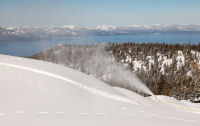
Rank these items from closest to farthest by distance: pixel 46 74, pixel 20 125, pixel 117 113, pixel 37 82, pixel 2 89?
pixel 20 125, pixel 117 113, pixel 2 89, pixel 37 82, pixel 46 74

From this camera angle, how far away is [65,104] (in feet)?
24.0

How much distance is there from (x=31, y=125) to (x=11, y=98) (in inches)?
75.4

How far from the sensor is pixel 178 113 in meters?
8.19

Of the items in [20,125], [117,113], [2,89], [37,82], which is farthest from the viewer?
[37,82]

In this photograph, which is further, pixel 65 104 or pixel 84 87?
pixel 84 87

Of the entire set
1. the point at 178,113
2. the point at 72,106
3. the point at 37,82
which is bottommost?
the point at 178,113

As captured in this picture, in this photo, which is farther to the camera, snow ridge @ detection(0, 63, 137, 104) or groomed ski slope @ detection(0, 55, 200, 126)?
snow ridge @ detection(0, 63, 137, 104)

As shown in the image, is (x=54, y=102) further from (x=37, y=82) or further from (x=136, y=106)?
(x=136, y=106)

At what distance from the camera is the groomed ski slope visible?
6.33 meters

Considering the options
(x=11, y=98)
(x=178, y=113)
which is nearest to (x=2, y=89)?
(x=11, y=98)

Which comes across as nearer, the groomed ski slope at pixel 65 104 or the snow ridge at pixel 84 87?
the groomed ski slope at pixel 65 104

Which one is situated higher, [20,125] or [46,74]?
[46,74]

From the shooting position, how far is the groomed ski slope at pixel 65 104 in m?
6.33

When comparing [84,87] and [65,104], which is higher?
[84,87]
